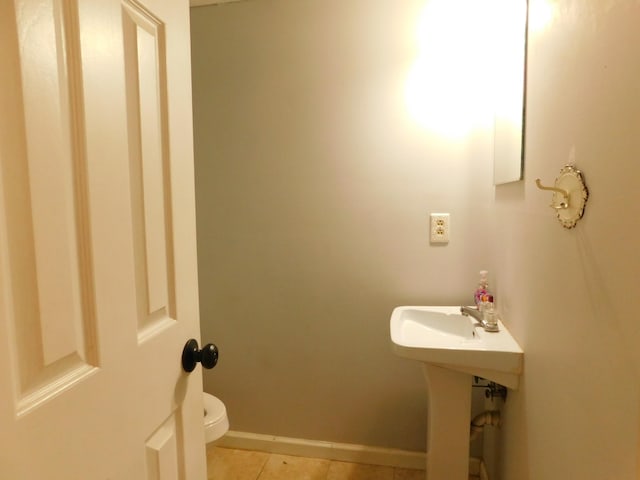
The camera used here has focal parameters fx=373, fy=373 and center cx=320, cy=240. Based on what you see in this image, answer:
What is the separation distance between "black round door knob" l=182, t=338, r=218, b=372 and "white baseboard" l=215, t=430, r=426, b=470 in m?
1.25

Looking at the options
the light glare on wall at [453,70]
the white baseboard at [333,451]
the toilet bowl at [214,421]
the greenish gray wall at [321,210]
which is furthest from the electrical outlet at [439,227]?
the toilet bowl at [214,421]

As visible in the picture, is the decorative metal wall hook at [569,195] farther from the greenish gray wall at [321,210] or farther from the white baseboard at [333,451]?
the white baseboard at [333,451]

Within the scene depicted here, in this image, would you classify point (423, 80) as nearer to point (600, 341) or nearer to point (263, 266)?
point (263, 266)

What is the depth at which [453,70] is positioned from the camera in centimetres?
157

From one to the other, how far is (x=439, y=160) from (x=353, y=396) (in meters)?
1.16

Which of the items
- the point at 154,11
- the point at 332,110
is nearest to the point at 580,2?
the point at 154,11

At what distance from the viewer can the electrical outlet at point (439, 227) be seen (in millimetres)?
1622

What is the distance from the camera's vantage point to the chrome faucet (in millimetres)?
1326

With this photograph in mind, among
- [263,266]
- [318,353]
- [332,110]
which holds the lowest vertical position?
[318,353]

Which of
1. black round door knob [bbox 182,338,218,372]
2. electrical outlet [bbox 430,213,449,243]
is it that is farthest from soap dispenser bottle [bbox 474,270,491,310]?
black round door knob [bbox 182,338,218,372]

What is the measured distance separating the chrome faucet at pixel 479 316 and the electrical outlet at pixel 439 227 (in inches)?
12.1

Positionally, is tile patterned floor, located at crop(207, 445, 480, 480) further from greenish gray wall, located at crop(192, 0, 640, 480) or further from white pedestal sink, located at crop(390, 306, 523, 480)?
white pedestal sink, located at crop(390, 306, 523, 480)

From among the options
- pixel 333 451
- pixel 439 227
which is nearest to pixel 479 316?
pixel 439 227

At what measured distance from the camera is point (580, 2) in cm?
77
